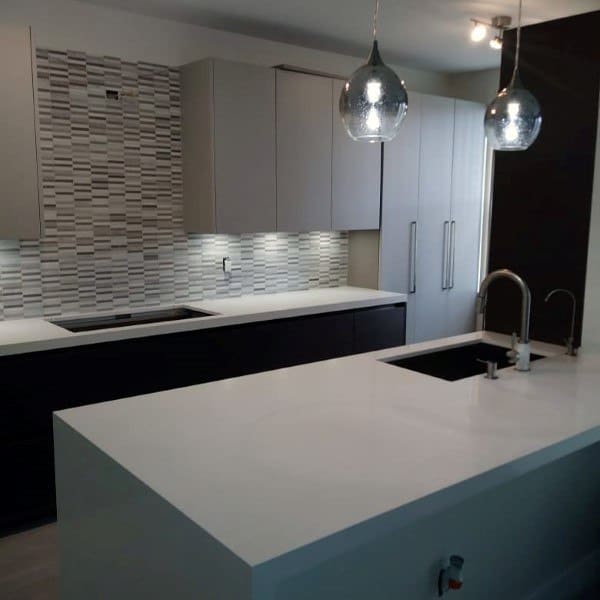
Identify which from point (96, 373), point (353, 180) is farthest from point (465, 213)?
point (96, 373)

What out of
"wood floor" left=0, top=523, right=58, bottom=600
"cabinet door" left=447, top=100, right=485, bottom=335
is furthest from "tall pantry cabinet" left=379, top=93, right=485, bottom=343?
"wood floor" left=0, top=523, right=58, bottom=600

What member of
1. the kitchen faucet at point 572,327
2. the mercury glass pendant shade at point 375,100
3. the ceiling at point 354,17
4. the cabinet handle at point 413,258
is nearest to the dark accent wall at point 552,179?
the kitchen faucet at point 572,327

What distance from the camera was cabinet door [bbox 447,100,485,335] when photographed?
4867mm

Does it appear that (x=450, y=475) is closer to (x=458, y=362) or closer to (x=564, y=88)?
(x=458, y=362)

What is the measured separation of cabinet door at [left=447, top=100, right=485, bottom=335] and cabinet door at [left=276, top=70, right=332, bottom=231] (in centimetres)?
124

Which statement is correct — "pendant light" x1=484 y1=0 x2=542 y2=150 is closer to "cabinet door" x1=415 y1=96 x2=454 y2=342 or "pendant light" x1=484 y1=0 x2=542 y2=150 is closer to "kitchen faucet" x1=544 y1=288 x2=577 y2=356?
"kitchen faucet" x1=544 y1=288 x2=577 y2=356

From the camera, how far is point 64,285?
351 cm

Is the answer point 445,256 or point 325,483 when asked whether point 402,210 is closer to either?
point 445,256

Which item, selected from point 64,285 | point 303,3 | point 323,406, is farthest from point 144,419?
point 303,3

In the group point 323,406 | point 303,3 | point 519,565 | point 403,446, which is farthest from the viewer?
point 303,3

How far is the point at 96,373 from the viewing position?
9.86ft

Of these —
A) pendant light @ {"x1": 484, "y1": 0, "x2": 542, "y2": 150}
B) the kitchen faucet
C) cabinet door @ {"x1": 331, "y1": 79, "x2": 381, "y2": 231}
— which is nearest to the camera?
pendant light @ {"x1": 484, "y1": 0, "x2": 542, "y2": 150}

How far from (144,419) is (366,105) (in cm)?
117

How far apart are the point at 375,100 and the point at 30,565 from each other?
90.4 inches
